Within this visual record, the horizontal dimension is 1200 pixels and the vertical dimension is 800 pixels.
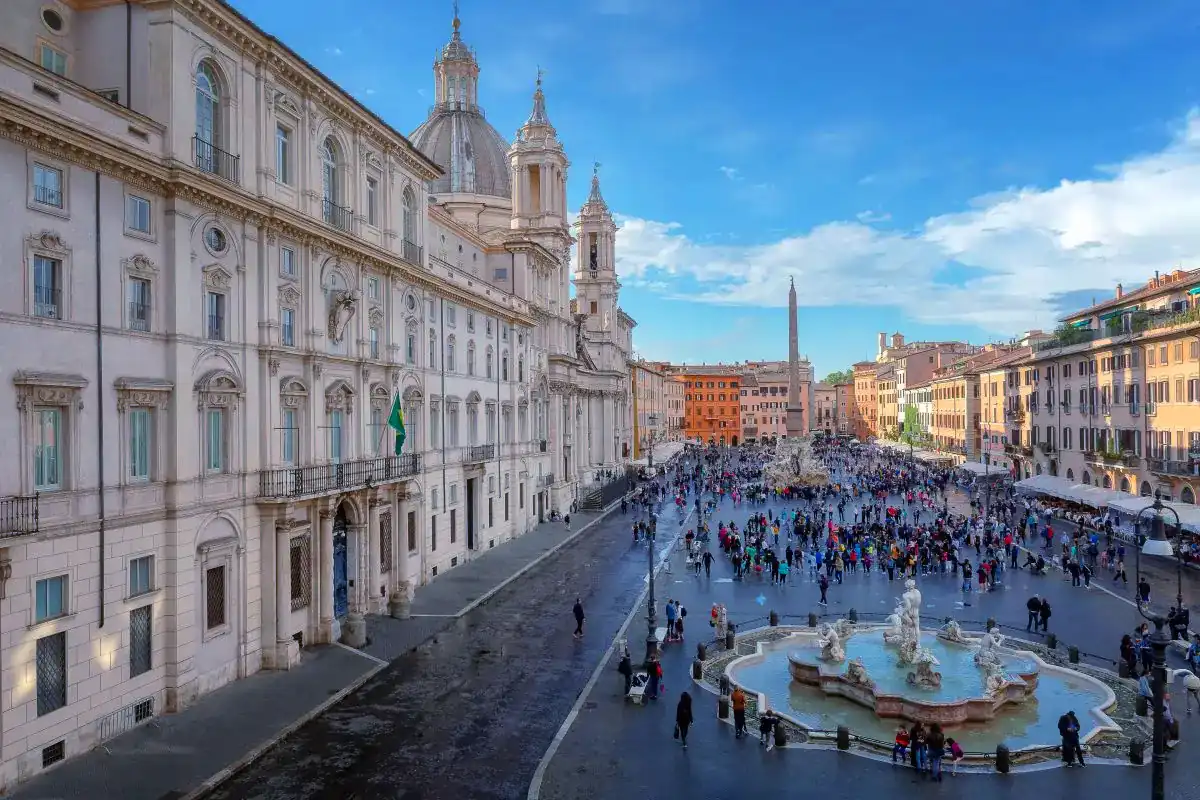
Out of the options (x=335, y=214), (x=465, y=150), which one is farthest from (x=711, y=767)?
(x=465, y=150)

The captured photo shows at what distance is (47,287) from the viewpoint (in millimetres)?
16234

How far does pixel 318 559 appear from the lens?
24609 millimetres

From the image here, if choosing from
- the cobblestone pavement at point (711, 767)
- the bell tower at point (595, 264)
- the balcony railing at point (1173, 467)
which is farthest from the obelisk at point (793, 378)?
the cobblestone pavement at point (711, 767)

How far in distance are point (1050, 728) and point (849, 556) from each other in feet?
61.6

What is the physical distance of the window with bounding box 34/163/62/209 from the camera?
52.4 ft

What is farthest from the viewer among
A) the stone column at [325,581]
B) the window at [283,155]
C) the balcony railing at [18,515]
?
the stone column at [325,581]

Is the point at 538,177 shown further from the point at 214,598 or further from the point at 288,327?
the point at 214,598

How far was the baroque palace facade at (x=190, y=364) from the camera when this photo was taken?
52.1 ft

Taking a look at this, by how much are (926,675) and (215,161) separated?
66.9 ft

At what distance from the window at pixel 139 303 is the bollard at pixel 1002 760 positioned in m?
18.8

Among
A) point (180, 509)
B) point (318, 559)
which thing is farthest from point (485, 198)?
point (180, 509)

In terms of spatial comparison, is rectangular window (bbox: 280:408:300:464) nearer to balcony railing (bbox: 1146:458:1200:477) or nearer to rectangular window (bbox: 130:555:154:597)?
rectangular window (bbox: 130:555:154:597)

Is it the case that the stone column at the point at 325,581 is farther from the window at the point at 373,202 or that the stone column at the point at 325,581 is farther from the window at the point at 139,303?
the window at the point at 373,202

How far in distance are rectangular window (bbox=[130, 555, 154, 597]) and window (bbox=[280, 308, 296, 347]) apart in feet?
22.9
